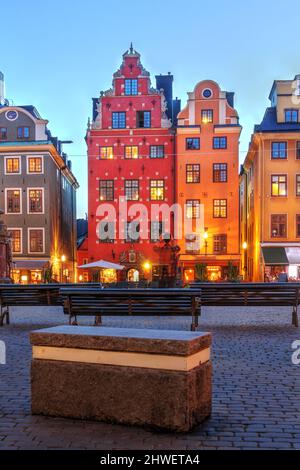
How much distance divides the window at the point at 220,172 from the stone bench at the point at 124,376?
38.3 metres

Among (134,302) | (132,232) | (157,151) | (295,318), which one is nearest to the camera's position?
(134,302)

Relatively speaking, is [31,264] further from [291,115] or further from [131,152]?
[291,115]

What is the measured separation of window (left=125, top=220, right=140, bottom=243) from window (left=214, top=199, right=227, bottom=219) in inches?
235

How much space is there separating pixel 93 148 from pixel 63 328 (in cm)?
3877

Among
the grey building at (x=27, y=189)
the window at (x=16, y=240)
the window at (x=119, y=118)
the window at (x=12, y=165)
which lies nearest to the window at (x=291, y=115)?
the window at (x=119, y=118)

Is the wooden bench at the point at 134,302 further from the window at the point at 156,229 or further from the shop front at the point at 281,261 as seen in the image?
the window at the point at 156,229

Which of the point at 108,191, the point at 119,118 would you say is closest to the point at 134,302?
the point at 108,191

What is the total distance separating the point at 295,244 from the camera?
126ft

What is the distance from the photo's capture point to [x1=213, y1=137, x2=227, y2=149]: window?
140 feet

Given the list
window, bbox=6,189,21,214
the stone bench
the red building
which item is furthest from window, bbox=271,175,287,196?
the stone bench

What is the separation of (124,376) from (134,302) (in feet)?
21.1

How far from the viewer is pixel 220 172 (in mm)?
42812

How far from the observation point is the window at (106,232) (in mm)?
43594

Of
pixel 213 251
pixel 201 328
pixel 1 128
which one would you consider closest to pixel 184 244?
pixel 213 251
